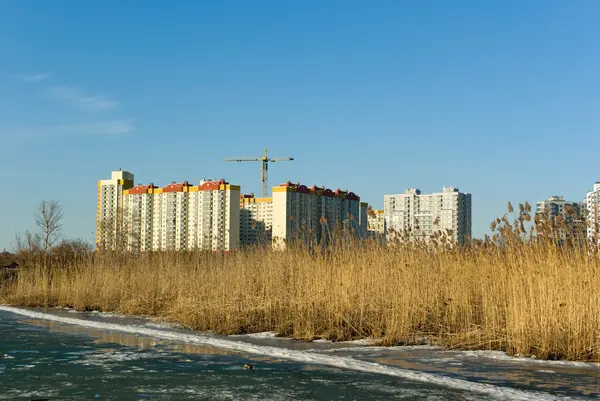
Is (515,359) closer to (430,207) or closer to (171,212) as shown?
(171,212)

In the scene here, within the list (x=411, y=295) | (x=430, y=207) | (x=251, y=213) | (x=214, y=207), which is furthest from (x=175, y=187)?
(x=411, y=295)

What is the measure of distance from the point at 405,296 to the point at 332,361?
2088 millimetres

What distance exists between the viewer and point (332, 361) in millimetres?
7320

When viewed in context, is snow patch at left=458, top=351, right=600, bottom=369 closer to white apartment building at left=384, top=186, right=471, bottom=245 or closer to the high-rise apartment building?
the high-rise apartment building

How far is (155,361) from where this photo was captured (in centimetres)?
731

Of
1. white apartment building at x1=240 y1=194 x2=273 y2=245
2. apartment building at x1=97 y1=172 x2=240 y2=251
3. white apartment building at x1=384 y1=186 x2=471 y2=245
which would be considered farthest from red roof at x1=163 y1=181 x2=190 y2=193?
white apartment building at x1=384 y1=186 x2=471 y2=245

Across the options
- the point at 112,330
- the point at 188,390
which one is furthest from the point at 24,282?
the point at 188,390

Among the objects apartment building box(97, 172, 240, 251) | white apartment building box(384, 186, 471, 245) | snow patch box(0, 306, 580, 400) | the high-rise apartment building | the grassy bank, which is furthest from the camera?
white apartment building box(384, 186, 471, 245)

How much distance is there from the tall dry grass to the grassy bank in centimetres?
2

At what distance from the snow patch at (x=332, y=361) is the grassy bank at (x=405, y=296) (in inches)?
39.9

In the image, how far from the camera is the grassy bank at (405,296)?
752 cm

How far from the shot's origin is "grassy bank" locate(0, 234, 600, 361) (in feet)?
24.7

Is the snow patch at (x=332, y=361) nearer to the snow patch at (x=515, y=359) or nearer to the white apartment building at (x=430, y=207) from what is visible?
the snow patch at (x=515, y=359)

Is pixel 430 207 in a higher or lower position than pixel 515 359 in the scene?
higher
